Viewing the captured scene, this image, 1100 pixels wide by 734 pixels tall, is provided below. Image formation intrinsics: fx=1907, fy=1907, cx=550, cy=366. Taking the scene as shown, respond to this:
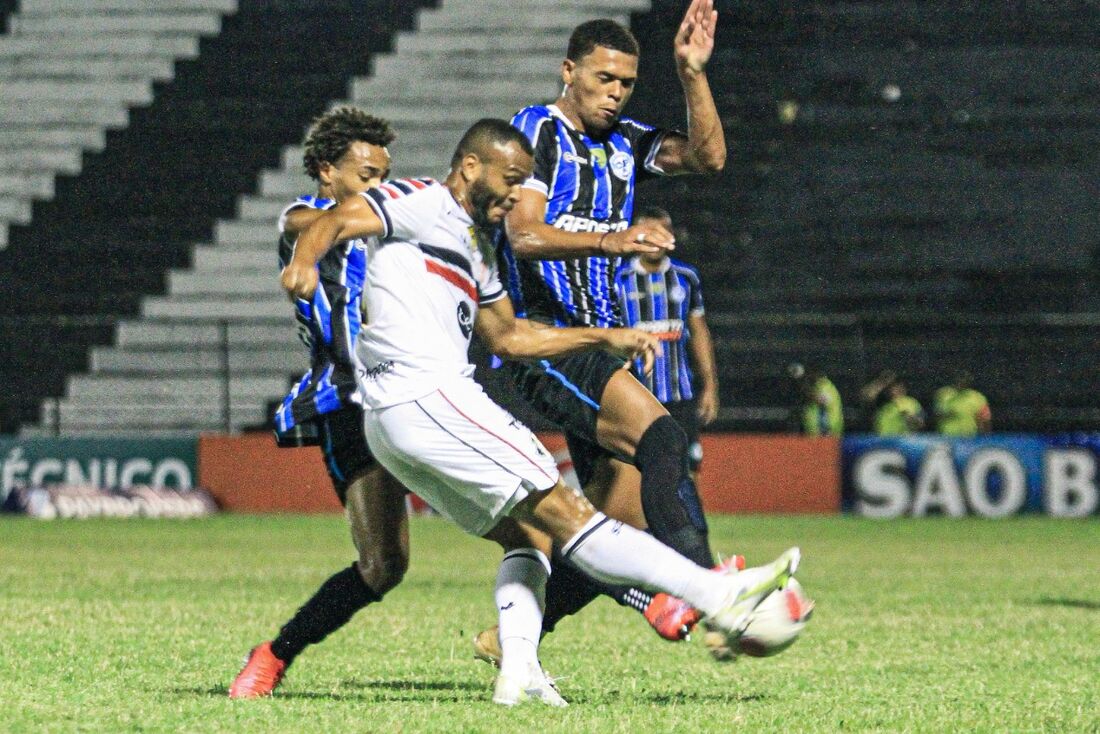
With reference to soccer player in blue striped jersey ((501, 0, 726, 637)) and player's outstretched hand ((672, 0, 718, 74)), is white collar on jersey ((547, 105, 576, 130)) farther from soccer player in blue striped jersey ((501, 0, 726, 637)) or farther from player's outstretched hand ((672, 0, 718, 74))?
player's outstretched hand ((672, 0, 718, 74))

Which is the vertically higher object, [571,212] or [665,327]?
[571,212]

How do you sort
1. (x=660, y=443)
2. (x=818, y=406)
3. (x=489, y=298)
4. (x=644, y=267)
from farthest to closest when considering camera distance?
(x=818, y=406), (x=644, y=267), (x=660, y=443), (x=489, y=298)

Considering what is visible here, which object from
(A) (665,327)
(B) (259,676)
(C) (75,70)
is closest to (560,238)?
(B) (259,676)

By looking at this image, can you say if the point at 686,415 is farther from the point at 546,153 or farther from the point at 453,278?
the point at 453,278

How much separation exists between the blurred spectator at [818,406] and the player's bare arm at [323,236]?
51.2 ft

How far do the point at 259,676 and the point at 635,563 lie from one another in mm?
1350

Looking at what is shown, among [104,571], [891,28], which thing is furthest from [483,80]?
[104,571]

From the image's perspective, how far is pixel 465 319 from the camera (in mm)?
5449

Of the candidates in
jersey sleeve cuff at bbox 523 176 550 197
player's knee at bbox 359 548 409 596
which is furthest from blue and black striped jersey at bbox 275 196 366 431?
jersey sleeve cuff at bbox 523 176 550 197

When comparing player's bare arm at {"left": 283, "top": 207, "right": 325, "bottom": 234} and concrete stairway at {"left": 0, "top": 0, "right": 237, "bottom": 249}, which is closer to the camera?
player's bare arm at {"left": 283, "top": 207, "right": 325, "bottom": 234}

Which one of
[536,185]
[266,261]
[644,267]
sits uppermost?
[536,185]

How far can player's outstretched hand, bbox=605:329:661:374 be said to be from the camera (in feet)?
17.9

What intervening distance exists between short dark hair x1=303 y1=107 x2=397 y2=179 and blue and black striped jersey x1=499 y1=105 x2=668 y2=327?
496mm

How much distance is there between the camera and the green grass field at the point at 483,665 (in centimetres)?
528
